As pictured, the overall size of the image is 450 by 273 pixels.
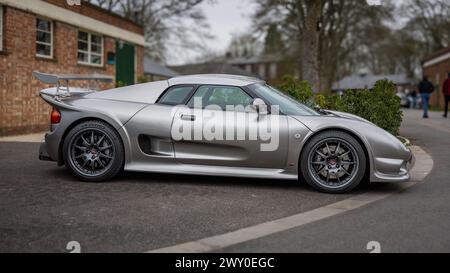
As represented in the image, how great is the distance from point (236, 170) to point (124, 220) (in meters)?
1.78

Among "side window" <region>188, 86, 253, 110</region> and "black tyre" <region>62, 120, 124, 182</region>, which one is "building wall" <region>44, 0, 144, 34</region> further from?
"side window" <region>188, 86, 253, 110</region>

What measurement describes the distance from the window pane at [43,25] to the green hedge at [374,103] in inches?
287

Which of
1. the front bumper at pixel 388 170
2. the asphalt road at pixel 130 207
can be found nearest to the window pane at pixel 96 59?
the asphalt road at pixel 130 207

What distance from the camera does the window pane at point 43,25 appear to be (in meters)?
13.3

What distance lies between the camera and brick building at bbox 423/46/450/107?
118ft

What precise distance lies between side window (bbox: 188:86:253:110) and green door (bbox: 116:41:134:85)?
12.4m

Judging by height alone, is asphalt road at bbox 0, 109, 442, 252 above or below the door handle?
below

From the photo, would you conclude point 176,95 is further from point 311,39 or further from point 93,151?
point 311,39

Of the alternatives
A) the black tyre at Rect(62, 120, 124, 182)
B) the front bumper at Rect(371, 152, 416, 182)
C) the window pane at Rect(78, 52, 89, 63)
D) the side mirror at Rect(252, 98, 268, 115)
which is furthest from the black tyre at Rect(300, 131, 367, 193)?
the window pane at Rect(78, 52, 89, 63)

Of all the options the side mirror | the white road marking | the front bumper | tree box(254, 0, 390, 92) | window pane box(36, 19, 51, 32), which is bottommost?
the white road marking

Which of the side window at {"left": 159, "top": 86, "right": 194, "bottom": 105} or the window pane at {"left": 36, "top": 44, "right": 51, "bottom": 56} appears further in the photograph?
the window pane at {"left": 36, "top": 44, "right": 51, "bottom": 56}

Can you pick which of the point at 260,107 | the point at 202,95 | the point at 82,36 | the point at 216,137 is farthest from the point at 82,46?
the point at 260,107

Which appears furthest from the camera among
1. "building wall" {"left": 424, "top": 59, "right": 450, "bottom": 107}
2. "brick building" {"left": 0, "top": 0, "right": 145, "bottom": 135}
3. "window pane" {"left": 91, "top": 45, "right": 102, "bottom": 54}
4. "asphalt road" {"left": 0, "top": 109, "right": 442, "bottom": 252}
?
"building wall" {"left": 424, "top": 59, "right": 450, "bottom": 107}
